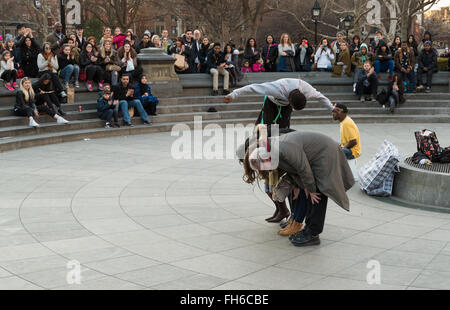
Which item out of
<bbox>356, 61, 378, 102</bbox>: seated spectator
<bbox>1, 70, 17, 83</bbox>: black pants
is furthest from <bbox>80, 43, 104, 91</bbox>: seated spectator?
<bbox>356, 61, 378, 102</bbox>: seated spectator

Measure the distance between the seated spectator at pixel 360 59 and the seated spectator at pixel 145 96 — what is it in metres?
6.82

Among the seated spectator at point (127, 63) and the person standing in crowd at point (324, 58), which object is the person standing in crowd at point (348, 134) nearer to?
the seated spectator at point (127, 63)

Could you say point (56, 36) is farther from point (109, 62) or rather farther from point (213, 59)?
point (213, 59)

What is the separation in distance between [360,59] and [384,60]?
87 cm

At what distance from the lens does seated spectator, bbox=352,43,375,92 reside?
18781 millimetres

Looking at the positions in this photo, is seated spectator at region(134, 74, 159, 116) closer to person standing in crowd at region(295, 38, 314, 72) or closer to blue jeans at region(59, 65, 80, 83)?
blue jeans at region(59, 65, 80, 83)

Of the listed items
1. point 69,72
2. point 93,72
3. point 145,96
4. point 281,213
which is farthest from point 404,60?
point 281,213

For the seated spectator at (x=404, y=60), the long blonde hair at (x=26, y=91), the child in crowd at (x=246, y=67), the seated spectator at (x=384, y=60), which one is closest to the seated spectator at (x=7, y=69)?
the long blonde hair at (x=26, y=91)

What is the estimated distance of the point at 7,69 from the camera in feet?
49.2

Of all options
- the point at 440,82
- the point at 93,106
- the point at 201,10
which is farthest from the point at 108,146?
the point at 201,10

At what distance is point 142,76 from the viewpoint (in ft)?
52.7

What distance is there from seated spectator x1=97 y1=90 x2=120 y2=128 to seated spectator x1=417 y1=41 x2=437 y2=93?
10.3 meters

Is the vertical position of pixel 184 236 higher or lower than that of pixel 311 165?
lower

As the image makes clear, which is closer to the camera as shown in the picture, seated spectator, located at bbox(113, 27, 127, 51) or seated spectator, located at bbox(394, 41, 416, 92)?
seated spectator, located at bbox(113, 27, 127, 51)
